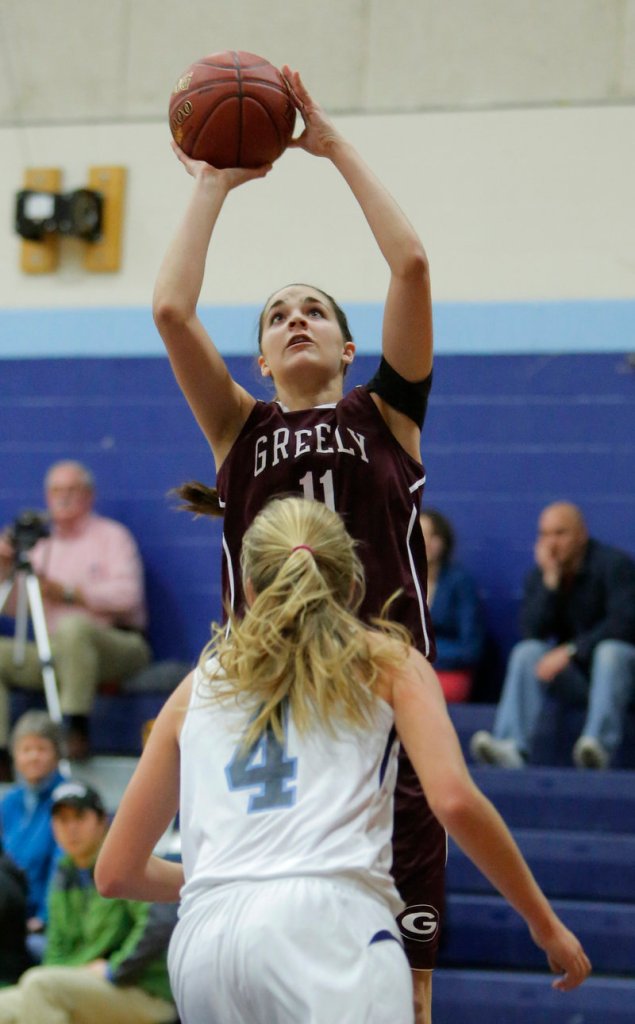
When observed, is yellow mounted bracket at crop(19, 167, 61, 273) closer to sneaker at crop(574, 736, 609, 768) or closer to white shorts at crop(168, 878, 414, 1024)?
sneaker at crop(574, 736, 609, 768)

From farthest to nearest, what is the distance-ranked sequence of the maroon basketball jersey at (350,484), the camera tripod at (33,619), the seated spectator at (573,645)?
the camera tripod at (33,619) < the seated spectator at (573,645) < the maroon basketball jersey at (350,484)

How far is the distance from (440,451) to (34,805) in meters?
3.06

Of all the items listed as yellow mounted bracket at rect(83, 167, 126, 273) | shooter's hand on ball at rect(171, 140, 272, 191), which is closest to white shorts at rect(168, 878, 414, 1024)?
shooter's hand on ball at rect(171, 140, 272, 191)

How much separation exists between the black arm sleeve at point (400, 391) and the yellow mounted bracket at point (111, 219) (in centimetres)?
582

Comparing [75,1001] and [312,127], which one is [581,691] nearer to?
[75,1001]

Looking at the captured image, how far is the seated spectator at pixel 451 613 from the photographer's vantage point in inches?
318

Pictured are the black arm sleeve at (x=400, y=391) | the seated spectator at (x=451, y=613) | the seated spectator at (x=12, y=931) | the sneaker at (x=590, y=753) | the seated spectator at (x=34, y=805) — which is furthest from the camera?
the seated spectator at (x=451, y=613)

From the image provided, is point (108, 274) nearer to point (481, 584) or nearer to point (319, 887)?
point (481, 584)

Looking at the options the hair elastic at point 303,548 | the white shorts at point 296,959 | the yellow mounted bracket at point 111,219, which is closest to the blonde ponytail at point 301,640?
Answer: the hair elastic at point 303,548

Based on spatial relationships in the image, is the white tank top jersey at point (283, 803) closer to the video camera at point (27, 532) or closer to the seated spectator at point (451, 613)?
the seated spectator at point (451, 613)

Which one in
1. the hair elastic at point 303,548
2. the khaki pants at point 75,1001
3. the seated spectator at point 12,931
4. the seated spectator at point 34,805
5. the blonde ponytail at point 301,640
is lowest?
the khaki pants at point 75,1001

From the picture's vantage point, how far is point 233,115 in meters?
3.63

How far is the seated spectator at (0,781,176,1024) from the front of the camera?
5.49m

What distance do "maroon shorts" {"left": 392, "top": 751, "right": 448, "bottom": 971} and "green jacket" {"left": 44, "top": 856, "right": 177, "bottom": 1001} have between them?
231 centimetres
